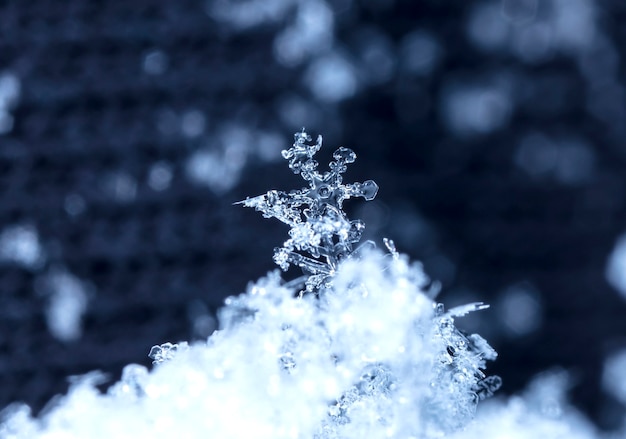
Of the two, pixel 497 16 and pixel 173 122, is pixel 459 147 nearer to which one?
pixel 497 16

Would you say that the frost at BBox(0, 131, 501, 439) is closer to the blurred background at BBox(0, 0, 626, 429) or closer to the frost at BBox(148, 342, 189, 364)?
the frost at BBox(148, 342, 189, 364)

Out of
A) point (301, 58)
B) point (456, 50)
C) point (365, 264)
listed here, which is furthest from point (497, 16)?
point (365, 264)

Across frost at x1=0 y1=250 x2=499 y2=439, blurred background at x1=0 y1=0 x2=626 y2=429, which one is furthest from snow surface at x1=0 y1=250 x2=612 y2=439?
blurred background at x1=0 y1=0 x2=626 y2=429

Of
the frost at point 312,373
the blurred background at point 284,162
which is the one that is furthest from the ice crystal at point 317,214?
the blurred background at point 284,162

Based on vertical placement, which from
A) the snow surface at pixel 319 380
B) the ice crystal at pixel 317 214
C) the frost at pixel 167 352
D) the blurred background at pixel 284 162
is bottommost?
the snow surface at pixel 319 380

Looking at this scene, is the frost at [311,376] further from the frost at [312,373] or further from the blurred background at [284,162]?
the blurred background at [284,162]

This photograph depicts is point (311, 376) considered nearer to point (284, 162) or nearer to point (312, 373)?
point (312, 373)

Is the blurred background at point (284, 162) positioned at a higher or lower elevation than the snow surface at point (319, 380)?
higher

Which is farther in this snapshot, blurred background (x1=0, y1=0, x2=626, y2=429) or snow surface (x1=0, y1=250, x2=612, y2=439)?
blurred background (x1=0, y1=0, x2=626, y2=429)
